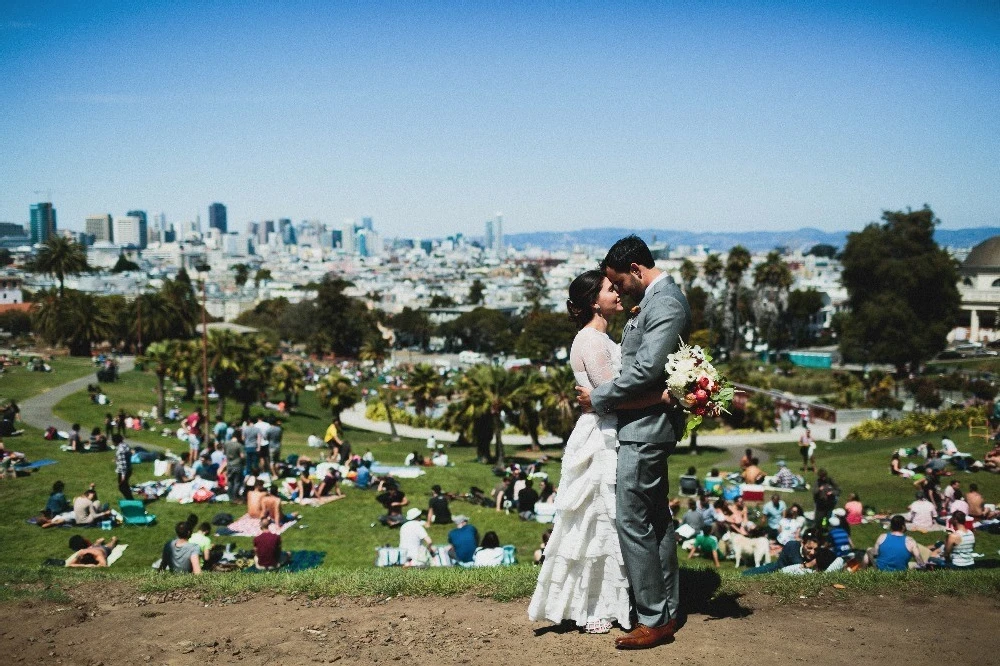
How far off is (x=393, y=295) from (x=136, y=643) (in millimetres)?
196456

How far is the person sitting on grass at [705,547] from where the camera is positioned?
1241cm

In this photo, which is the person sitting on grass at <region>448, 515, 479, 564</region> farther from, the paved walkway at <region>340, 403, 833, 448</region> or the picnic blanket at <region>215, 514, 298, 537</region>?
the paved walkway at <region>340, 403, 833, 448</region>

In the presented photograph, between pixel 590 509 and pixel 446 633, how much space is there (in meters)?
1.22

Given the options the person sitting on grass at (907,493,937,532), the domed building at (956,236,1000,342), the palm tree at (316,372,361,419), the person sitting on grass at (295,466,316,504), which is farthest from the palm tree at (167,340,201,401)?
the domed building at (956,236,1000,342)

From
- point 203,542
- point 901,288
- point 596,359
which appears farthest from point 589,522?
point 901,288

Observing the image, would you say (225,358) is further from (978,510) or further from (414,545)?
(978,510)

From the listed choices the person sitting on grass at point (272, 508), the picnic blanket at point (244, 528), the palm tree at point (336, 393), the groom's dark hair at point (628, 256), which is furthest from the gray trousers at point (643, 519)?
the palm tree at point (336, 393)

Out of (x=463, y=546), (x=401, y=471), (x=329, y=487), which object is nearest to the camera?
(x=463, y=546)

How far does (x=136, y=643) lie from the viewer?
504cm

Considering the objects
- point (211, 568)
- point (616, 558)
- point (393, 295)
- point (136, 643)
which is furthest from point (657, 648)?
point (393, 295)

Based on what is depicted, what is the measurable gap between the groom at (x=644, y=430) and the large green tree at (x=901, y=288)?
48346mm

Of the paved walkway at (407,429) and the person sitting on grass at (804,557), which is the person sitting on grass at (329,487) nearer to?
the person sitting on grass at (804,557)

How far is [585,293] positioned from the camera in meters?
4.71

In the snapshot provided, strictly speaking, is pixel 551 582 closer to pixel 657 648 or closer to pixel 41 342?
pixel 657 648
